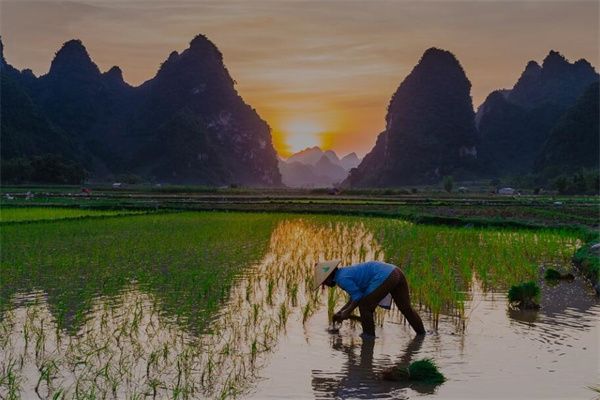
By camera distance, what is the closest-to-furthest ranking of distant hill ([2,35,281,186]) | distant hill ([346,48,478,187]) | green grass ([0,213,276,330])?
green grass ([0,213,276,330]), distant hill ([346,48,478,187]), distant hill ([2,35,281,186])

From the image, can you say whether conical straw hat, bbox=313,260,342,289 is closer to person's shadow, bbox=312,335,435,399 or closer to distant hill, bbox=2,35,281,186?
person's shadow, bbox=312,335,435,399

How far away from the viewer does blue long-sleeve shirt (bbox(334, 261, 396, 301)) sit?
21.3ft

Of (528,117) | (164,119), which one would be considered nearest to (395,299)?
(528,117)

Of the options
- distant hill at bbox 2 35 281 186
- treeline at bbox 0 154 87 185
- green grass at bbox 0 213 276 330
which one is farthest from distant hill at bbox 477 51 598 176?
green grass at bbox 0 213 276 330

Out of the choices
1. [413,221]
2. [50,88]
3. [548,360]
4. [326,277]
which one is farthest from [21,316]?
[50,88]

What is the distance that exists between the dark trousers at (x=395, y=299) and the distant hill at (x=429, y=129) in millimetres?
118626

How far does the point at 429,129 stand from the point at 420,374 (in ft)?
430

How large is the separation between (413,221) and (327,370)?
1863 centimetres

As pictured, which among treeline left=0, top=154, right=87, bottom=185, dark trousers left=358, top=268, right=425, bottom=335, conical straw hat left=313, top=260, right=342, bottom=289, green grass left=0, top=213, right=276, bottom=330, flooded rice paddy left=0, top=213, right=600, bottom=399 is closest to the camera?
flooded rice paddy left=0, top=213, right=600, bottom=399

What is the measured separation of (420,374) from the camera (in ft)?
16.9

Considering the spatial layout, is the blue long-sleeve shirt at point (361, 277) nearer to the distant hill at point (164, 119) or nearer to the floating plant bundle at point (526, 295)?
the floating plant bundle at point (526, 295)

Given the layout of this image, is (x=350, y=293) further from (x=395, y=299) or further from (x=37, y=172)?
(x=37, y=172)

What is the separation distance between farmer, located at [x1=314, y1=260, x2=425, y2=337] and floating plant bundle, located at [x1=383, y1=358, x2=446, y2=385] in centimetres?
129

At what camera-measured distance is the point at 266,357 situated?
5.91 meters
